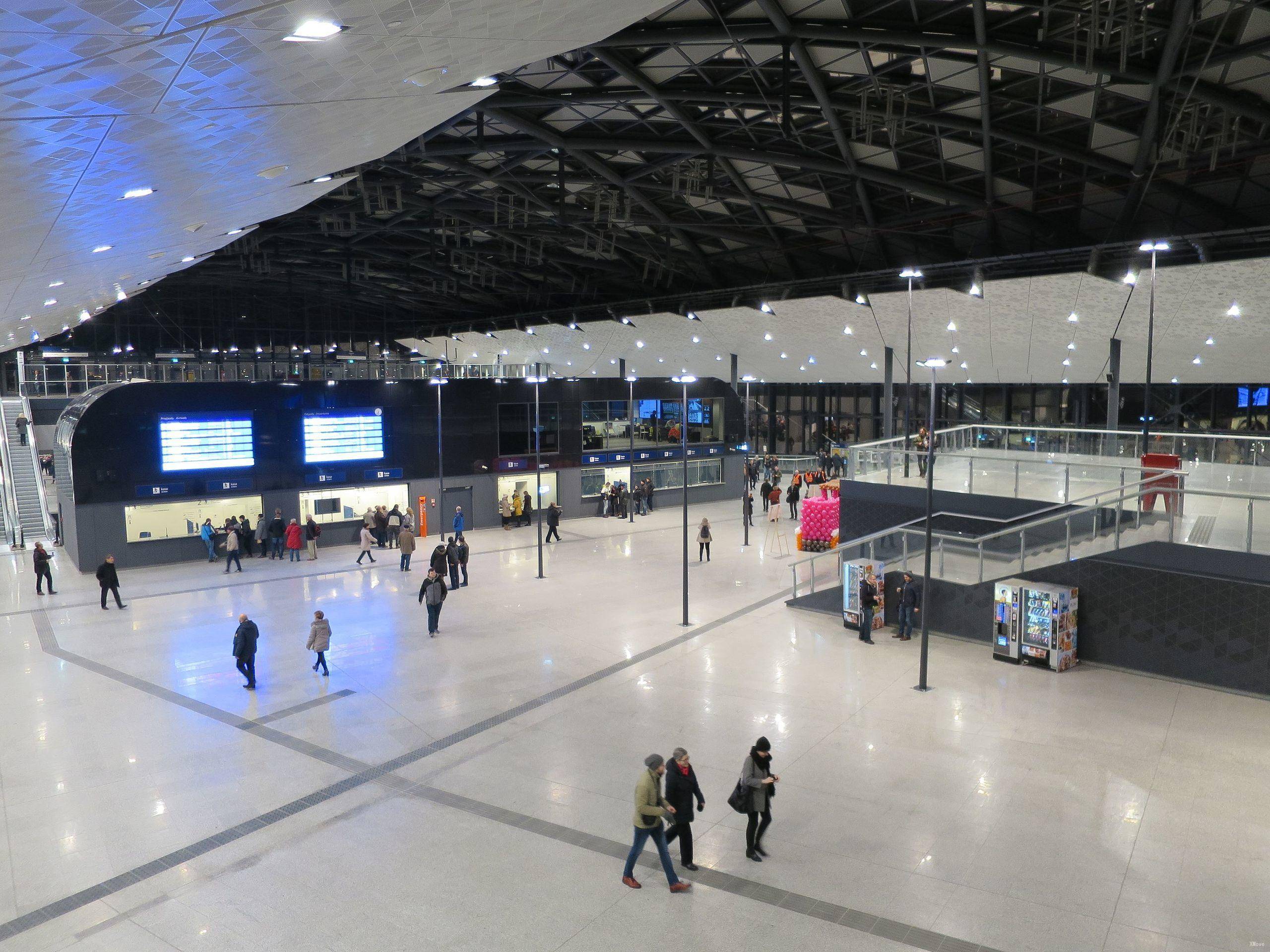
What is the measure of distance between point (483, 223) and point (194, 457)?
14165 mm

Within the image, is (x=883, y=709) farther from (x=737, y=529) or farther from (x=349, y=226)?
(x=349, y=226)

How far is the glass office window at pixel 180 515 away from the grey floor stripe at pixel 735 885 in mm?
19701

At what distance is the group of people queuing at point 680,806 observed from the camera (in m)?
7.82

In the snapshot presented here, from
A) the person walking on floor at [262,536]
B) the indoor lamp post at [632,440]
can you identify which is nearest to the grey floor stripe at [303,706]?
the person walking on floor at [262,536]

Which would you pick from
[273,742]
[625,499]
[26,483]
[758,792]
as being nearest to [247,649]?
[273,742]

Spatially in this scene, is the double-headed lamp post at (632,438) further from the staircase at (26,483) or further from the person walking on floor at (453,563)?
the staircase at (26,483)

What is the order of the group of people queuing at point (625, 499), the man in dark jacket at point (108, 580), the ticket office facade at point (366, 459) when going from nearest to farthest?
the man in dark jacket at point (108, 580)
the ticket office facade at point (366, 459)
the group of people queuing at point (625, 499)

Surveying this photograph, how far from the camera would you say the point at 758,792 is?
8.39 m

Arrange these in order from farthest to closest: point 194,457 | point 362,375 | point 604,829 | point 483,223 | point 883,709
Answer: point 483,223, point 362,375, point 194,457, point 883,709, point 604,829

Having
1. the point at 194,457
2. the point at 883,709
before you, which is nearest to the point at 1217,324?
the point at 883,709

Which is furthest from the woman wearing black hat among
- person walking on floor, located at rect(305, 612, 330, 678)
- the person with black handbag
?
person walking on floor, located at rect(305, 612, 330, 678)

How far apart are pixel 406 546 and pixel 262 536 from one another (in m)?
7.17

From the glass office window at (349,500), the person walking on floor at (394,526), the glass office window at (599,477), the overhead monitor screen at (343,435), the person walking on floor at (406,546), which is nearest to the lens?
the person walking on floor at (406,546)

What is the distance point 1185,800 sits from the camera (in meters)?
9.77
